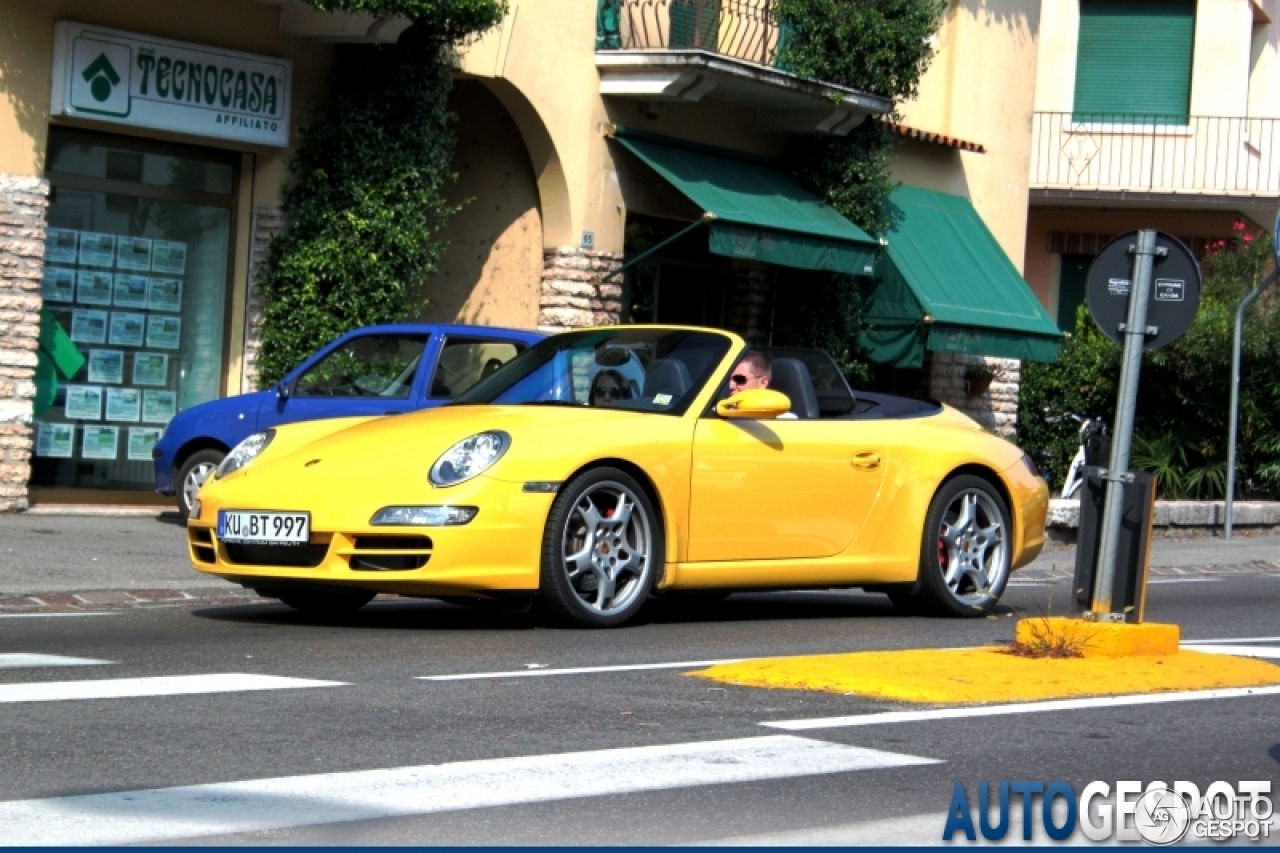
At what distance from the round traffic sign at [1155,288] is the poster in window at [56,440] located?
33.8ft

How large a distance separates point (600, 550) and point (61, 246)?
Result: 28.7 feet

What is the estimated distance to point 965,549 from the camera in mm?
11703

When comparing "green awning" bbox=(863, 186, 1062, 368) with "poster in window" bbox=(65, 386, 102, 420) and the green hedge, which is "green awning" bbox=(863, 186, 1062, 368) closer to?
the green hedge

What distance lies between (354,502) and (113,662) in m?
1.60

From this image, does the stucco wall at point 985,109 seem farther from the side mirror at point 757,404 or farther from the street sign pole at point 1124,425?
the street sign pole at point 1124,425

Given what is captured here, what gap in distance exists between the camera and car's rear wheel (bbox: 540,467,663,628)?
9.89m

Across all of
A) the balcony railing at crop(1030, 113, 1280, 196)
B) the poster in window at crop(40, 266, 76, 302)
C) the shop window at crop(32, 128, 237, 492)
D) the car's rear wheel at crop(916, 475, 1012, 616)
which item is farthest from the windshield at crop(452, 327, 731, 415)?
the balcony railing at crop(1030, 113, 1280, 196)

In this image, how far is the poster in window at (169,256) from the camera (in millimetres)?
18125

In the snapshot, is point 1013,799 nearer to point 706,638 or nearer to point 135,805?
point 135,805

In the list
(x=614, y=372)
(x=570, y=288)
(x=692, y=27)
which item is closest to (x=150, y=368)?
(x=570, y=288)

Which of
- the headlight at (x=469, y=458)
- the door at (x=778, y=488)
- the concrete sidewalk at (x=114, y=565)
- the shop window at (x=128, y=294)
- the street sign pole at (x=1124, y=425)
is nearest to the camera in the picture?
the street sign pole at (x=1124, y=425)

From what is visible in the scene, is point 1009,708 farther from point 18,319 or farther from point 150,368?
point 150,368

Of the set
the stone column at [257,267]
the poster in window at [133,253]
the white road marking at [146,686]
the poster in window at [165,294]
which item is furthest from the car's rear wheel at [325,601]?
the stone column at [257,267]

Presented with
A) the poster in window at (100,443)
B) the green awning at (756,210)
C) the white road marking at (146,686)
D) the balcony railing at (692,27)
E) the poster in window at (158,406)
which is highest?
the balcony railing at (692,27)
